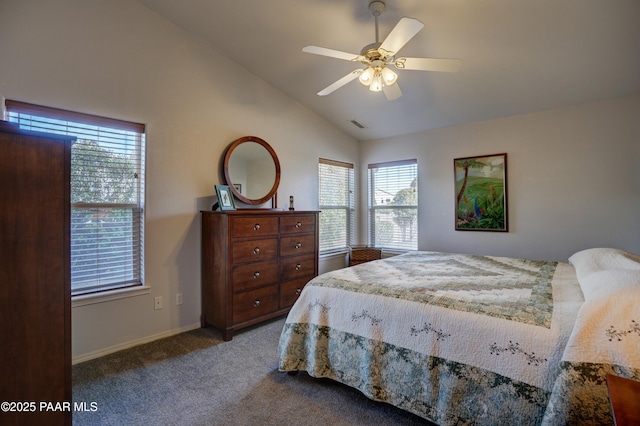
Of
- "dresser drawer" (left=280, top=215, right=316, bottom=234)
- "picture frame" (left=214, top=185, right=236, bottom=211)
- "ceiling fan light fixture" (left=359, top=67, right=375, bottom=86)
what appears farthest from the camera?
"dresser drawer" (left=280, top=215, right=316, bottom=234)

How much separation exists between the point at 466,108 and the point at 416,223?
1.67 meters

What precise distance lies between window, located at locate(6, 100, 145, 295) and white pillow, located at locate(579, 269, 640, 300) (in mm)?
3201

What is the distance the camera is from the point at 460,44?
2.61 m

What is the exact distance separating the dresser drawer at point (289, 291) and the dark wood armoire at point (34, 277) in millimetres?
2185

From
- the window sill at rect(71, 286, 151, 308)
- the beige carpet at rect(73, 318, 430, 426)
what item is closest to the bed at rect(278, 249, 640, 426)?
the beige carpet at rect(73, 318, 430, 426)

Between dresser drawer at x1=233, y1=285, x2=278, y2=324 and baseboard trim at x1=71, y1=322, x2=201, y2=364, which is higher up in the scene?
dresser drawer at x1=233, y1=285, x2=278, y2=324

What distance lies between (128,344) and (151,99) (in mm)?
2202

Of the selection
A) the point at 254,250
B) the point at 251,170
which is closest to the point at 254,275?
the point at 254,250

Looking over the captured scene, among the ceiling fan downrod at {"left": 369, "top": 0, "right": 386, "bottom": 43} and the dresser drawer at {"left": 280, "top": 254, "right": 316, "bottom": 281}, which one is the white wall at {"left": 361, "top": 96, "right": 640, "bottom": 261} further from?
the ceiling fan downrod at {"left": 369, "top": 0, "right": 386, "bottom": 43}

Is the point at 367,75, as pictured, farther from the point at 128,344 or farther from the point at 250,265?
the point at 128,344

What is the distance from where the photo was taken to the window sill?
2.37 metres

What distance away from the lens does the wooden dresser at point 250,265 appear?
277 cm

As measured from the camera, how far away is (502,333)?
1407mm

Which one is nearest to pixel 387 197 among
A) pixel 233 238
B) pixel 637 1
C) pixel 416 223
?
pixel 416 223
